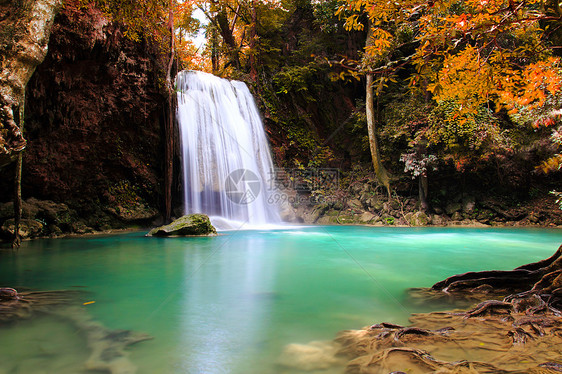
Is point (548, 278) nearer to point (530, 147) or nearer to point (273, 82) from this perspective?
point (530, 147)

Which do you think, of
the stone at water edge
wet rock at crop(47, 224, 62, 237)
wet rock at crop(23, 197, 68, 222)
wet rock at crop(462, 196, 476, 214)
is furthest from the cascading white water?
wet rock at crop(462, 196, 476, 214)

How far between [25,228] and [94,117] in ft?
12.1

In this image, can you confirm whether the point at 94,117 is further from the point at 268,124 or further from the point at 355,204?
the point at 355,204

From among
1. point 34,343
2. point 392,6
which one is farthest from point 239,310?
point 392,6

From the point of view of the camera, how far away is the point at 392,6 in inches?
88.0

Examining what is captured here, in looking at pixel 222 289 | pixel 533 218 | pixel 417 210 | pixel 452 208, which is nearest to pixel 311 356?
pixel 222 289

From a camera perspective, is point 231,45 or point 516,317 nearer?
Answer: point 516,317

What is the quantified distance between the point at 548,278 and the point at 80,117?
1104 centimetres

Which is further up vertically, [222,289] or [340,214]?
[340,214]

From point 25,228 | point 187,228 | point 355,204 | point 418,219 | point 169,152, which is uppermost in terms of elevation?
point 169,152

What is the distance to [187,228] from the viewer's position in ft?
29.9

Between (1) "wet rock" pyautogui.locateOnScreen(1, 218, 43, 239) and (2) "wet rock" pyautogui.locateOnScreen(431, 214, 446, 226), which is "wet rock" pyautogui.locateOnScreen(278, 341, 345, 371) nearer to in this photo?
(1) "wet rock" pyautogui.locateOnScreen(1, 218, 43, 239)

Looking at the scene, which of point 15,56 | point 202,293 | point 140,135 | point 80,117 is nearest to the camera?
point 202,293

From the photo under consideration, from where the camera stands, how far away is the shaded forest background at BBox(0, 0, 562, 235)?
28.6 feet
